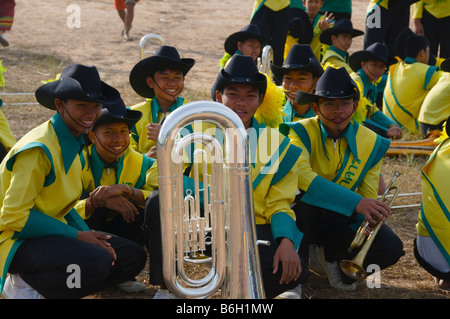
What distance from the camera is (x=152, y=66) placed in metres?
5.16

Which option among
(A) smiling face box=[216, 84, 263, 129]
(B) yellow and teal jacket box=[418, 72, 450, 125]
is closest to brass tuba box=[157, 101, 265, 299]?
(A) smiling face box=[216, 84, 263, 129]

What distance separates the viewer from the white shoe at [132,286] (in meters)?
4.22

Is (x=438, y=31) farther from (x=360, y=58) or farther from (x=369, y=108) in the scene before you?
(x=369, y=108)

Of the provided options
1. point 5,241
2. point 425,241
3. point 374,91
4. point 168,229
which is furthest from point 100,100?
point 374,91

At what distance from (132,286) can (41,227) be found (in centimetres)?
92

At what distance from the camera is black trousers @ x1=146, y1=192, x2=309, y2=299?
12.3 ft

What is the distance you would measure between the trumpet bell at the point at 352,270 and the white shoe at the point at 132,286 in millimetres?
1170

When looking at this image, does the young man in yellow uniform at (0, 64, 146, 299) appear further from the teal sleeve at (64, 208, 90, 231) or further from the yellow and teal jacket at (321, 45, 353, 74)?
the yellow and teal jacket at (321, 45, 353, 74)

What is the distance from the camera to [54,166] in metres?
3.49

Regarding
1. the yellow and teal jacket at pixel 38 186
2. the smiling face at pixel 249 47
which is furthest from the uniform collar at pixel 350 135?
the smiling face at pixel 249 47

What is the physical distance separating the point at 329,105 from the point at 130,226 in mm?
1404

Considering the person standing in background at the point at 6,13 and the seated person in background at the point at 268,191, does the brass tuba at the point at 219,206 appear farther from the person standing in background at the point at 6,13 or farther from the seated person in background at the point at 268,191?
the person standing in background at the point at 6,13

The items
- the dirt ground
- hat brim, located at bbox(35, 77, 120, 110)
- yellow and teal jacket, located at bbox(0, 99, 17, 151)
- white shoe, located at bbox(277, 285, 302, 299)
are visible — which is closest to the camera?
hat brim, located at bbox(35, 77, 120, 110)
